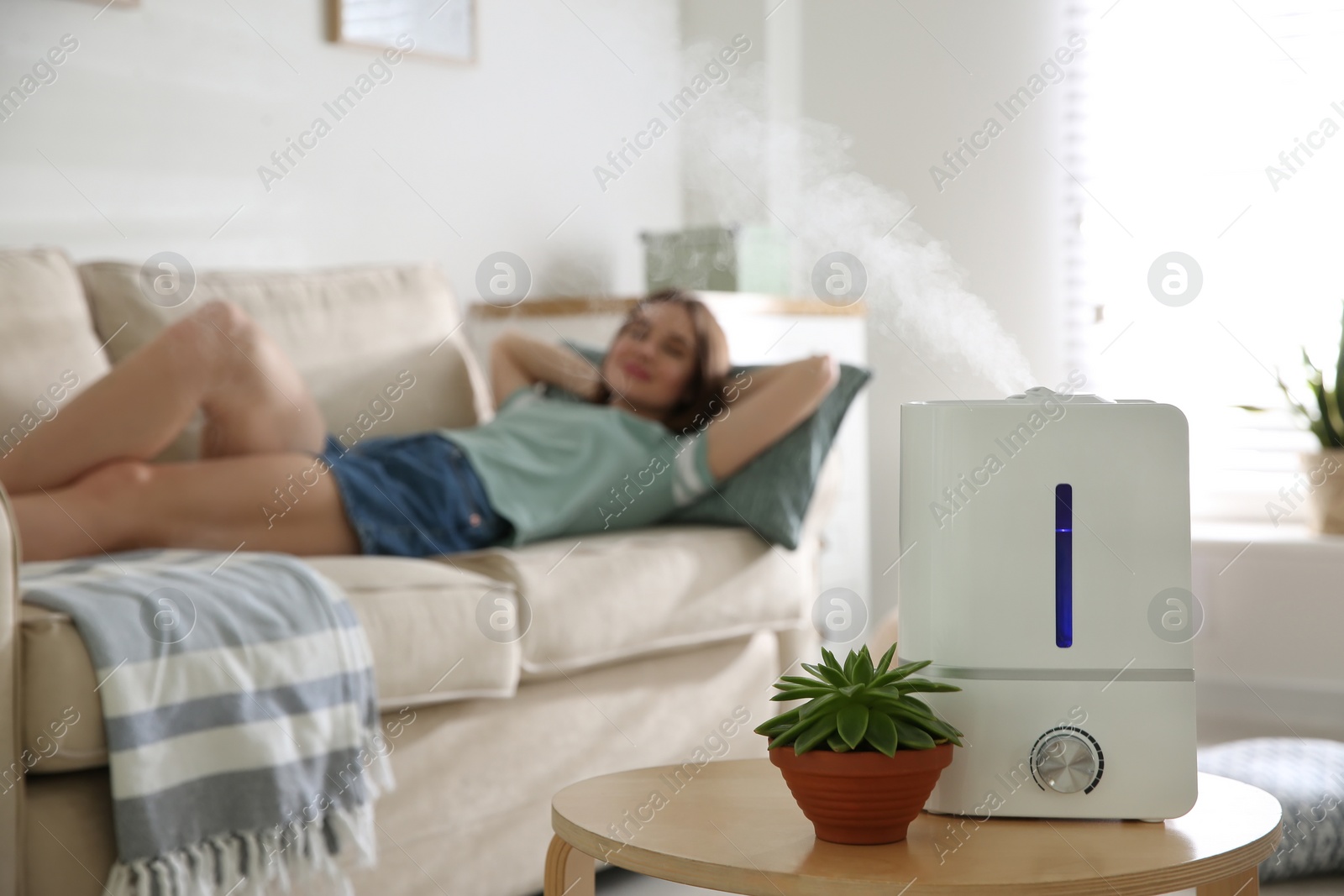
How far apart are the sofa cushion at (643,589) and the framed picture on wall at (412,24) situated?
1301 mm

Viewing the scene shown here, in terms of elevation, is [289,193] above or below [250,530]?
above

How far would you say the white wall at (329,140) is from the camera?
2.21m

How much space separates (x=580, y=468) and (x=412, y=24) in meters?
1.22

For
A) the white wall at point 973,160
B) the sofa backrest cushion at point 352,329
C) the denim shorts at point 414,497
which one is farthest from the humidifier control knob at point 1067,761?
the white wall at point 973,160

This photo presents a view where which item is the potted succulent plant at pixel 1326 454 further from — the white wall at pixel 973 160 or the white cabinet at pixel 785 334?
the white cabinet at pixel 785 334

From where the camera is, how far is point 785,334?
2977 millimetres

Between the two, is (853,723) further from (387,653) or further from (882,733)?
(387,653)

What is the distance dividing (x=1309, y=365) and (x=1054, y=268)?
673mm

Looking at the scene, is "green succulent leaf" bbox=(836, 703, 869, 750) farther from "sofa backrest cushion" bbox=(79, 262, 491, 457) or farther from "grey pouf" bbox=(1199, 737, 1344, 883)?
"sofa backrest cushion" bbox=(79, 262, 491, 457)

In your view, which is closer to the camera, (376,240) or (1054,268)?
(376,240)

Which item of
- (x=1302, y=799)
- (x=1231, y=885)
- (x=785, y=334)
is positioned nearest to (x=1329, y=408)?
(x=785, y=334)

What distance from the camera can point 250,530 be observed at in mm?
1786

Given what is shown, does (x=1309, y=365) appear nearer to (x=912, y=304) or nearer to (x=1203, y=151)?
(x=1203, y=151)

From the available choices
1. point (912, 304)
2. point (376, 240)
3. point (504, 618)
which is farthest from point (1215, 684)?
point (376, 240)
